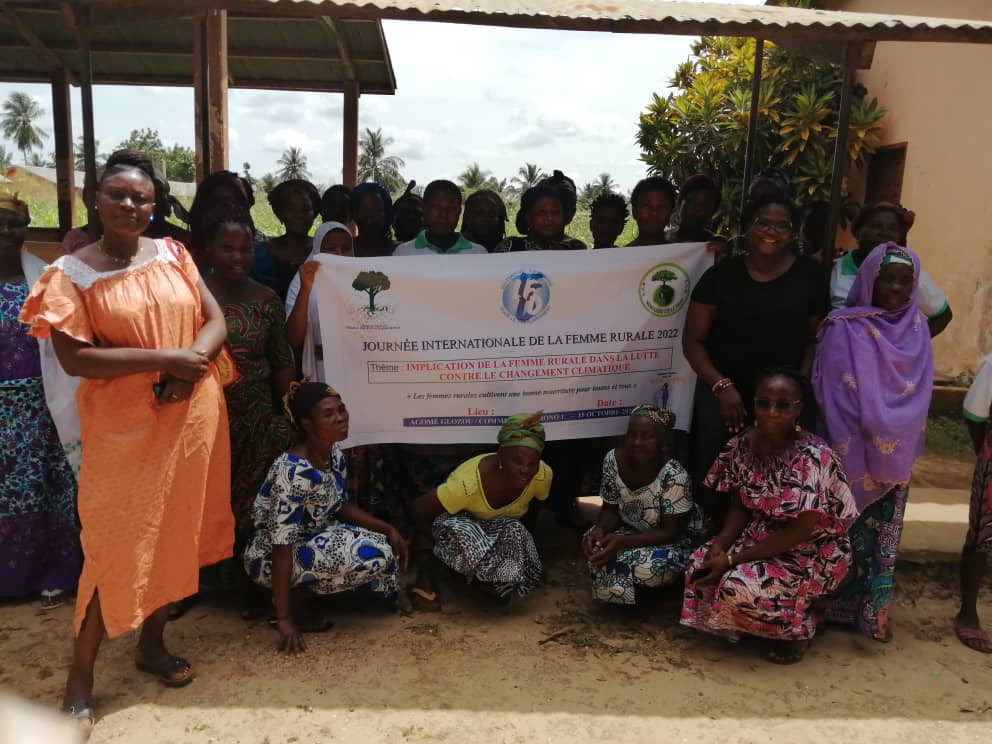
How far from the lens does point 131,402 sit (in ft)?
9.03

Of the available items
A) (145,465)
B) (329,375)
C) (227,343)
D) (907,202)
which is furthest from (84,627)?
(907,202)

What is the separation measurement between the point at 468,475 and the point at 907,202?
6.97 meters

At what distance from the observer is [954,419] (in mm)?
7176

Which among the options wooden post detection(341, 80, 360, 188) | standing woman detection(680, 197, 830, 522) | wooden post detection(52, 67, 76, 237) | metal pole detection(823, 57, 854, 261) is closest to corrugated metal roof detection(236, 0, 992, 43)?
metal pole detection(823, 57, 854, 261)

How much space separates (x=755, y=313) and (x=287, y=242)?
99.1 inches

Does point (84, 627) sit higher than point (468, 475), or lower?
lower

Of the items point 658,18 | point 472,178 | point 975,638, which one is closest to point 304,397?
point 658,18

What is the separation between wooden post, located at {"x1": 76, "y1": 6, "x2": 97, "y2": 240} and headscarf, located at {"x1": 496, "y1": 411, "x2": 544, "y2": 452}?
2060 mm

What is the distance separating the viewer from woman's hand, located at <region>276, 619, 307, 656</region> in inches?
130

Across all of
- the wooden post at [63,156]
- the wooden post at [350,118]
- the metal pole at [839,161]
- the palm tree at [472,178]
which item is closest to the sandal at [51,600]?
the metal pole at [839,161]

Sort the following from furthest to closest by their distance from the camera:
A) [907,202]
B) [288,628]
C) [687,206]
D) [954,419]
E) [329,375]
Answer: [907,202] → [954,419] → [687,206] → [329,375] → [288,628]

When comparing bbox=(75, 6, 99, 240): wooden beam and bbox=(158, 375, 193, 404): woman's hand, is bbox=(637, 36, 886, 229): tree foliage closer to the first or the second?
bbox=(75, 6, 99, 240): wooden beam

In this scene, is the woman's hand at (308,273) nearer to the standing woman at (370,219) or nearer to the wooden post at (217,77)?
the standing woman at (370,219)

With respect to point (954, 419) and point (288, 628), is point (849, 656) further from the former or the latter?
point (954, 419)
